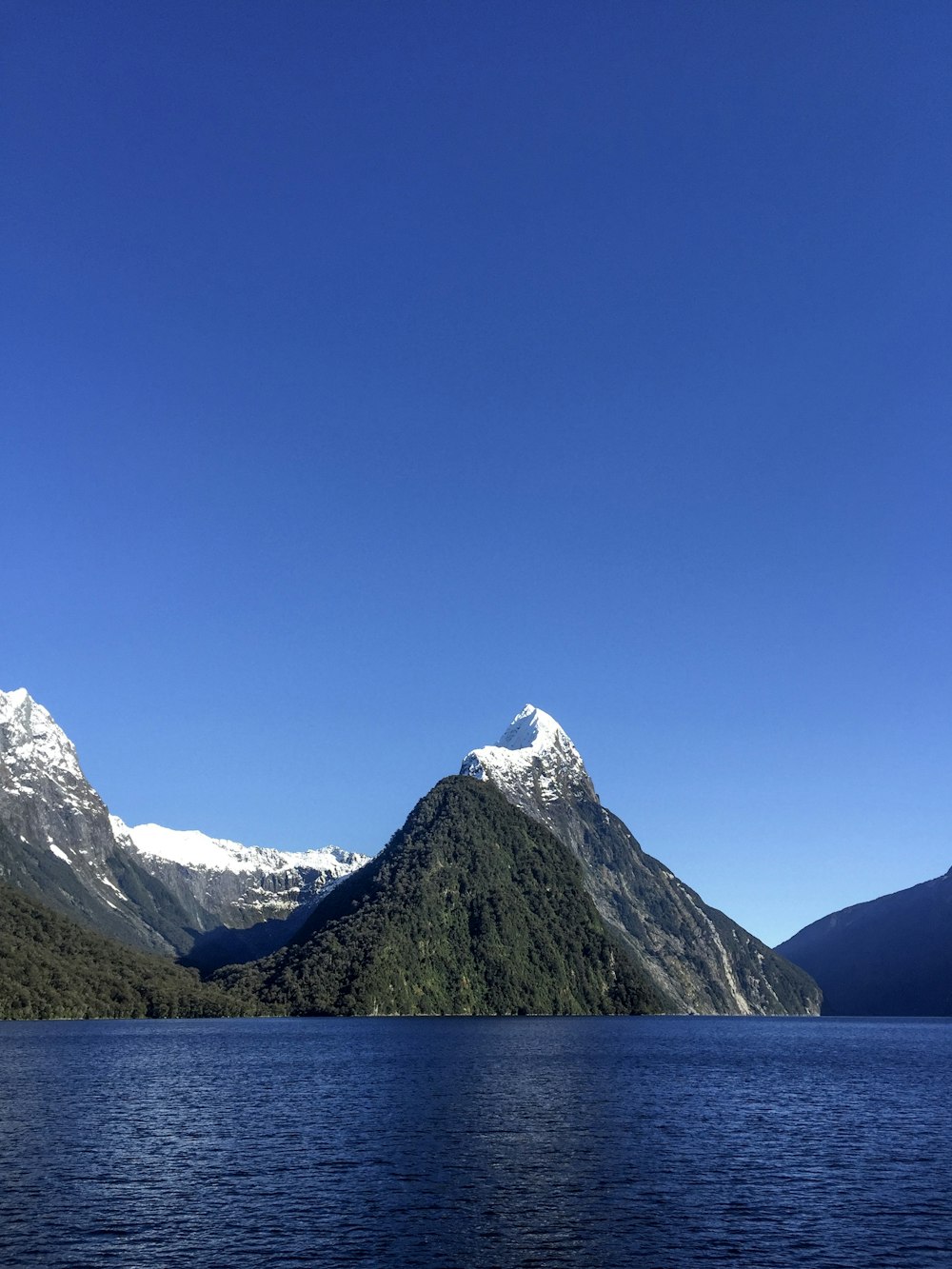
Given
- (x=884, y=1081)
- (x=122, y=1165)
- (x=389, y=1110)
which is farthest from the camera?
(x=884, y=1081)

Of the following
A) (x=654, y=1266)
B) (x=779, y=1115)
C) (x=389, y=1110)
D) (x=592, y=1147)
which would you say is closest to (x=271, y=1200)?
(x=654, y=1266)

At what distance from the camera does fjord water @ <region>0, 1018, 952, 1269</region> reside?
192 ft

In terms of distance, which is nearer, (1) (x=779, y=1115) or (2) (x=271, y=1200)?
(2) (x=271, y=1200)

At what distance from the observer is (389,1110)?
114 meters

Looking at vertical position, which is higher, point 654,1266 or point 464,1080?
point 464,1080

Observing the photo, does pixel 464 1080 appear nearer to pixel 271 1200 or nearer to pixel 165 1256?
pixel 271 1200

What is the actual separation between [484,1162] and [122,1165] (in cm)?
2725

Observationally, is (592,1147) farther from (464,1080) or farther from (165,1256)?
(464,1080)

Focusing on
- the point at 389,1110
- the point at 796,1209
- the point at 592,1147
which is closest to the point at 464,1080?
the point at 389,1110

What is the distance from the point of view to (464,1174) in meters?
78.4

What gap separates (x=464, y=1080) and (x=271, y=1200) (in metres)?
83.6

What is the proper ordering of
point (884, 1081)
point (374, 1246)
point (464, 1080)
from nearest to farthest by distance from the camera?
point (374, 1246) < point (464, 1080) < point (884, 1081)

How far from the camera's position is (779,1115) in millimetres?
116875

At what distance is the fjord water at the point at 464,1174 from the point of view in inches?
2299
